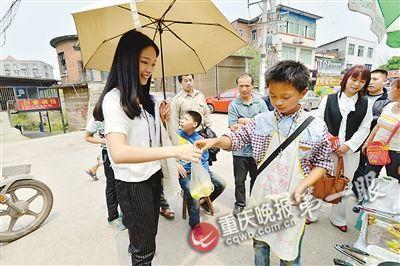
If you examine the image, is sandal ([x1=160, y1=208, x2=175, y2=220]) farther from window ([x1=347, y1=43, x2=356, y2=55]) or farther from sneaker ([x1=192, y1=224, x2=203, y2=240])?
window ([x1=347, y1=43, x2=356, y2=55])

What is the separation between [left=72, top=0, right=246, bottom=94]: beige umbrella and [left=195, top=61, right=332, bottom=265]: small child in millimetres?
685

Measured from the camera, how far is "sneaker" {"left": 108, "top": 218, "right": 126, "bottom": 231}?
2.46m

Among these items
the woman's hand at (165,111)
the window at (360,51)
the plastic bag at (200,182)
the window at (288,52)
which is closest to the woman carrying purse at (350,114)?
the plastic bag at (200,182)

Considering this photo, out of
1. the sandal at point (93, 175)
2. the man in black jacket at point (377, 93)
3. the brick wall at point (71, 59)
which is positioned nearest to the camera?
the man in black jacket at point (377, 93)

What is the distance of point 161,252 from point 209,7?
208cm

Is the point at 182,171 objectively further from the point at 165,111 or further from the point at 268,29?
the point at 268,29

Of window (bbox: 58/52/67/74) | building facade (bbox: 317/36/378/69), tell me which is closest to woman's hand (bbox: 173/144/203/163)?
window (bbox: 58/52/67/74)

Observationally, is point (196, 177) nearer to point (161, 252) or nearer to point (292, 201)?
point (292, 201)

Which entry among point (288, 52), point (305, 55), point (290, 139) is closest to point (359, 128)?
point (290, 139)

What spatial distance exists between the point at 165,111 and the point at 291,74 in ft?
2.55

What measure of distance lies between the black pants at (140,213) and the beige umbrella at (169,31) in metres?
0.86

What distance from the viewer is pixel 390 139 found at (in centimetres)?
217

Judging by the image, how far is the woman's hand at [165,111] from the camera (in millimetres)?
1472

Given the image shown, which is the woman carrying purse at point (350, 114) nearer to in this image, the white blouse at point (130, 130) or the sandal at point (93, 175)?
the white blouse at point (130, 130)
